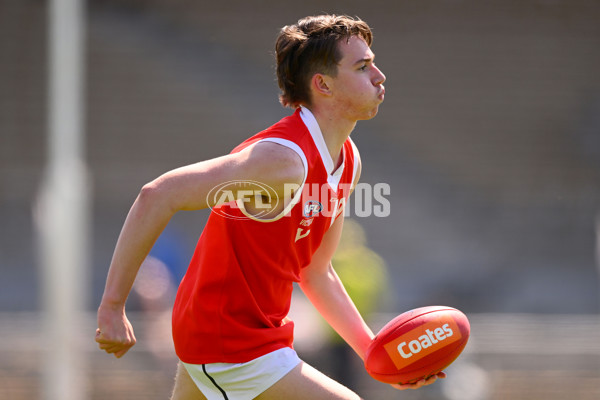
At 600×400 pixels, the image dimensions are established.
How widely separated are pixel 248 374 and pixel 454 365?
429cm

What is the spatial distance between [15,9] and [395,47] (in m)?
Answer: 5.38

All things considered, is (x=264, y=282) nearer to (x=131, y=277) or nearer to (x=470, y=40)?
(x=131, y=277)

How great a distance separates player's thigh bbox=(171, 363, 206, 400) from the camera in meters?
2.71

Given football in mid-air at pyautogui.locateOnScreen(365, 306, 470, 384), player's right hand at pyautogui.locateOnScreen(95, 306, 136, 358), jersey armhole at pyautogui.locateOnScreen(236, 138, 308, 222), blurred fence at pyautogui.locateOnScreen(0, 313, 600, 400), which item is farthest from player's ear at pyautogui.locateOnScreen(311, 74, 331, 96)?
blurred fence at pyautogui.locateOnScreen(0, 313, 600, 400)

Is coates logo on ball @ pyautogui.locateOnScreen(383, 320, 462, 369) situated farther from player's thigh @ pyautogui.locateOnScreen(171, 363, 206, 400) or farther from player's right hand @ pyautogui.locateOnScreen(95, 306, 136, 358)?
player's right hand @ pyautogui.locateOnScreen(95, 306, 136, 358)

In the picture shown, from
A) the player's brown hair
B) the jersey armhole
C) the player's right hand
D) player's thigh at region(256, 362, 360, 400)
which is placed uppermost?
the player's brown hair

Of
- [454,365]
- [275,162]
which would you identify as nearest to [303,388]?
[275,162]

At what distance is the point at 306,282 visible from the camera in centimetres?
301

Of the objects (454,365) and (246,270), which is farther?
(454,365)

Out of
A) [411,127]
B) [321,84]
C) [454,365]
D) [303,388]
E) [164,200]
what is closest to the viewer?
[164,200]

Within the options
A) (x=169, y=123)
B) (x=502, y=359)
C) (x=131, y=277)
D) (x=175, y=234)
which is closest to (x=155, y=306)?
(x=175, y=234)

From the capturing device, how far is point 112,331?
7.81ft

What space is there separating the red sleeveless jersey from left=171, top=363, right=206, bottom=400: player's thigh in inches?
3.9

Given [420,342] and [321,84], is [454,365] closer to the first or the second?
[420,342]
